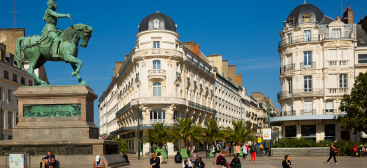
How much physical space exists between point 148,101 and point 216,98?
2185 cm

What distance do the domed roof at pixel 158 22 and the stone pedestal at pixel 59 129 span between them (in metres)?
34.7

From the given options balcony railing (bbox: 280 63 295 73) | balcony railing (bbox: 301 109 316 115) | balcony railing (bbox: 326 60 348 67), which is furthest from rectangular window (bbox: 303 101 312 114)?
balcony railing (bbox: 326 60 348 67)

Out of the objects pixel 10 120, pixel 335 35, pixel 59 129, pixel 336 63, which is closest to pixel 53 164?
pixel 59 129

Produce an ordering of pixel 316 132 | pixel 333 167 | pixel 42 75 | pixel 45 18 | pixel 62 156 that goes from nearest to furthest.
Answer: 1. pixel 62 156
2. pixel 45 18
3. pixel 333 167
4. pixel 316 132
5. pixel 42 75

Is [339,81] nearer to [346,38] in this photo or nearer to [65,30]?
[346,38]

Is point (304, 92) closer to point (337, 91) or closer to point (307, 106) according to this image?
point (307, 106)

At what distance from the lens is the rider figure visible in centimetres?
1649

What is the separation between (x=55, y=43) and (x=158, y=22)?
34651 millimetres

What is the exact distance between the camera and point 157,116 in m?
50.5

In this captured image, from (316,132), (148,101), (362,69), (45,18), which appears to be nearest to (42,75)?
(148,101)

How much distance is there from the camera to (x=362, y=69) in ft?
152

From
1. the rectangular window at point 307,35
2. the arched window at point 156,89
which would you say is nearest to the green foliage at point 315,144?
the rectangular window at point 307,35

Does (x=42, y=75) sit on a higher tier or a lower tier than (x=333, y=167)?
higher

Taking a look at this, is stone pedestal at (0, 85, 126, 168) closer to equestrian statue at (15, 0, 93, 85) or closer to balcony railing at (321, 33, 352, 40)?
equestrian statue at (15, 0, 93, 85)
